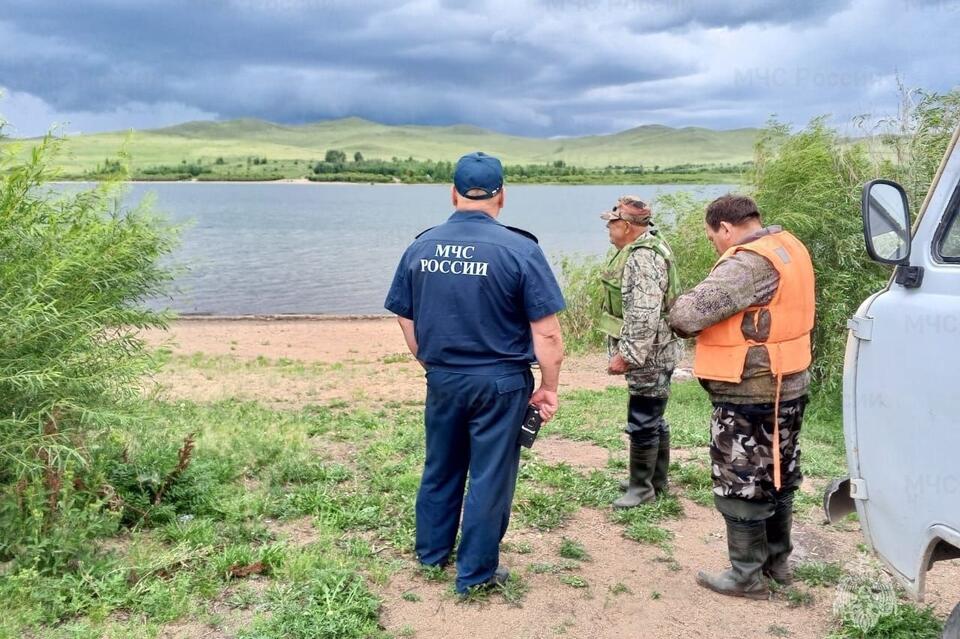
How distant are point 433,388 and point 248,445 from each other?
10.2ft

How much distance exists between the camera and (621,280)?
551 cm

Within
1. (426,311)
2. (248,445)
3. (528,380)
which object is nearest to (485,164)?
(426,311)

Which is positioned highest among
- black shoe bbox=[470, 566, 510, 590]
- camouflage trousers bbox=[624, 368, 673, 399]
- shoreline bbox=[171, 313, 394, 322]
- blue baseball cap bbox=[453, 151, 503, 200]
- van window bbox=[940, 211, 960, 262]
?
blue baseball cap bbox=[453, 151, 503, 200]

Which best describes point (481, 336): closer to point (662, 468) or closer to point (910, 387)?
point (910, 387)

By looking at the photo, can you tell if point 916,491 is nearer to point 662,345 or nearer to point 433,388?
point 433,388

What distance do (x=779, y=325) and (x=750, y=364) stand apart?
24 cm

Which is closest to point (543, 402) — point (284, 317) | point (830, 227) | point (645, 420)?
point (645, 420)

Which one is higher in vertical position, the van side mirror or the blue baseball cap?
the blue baseball cap

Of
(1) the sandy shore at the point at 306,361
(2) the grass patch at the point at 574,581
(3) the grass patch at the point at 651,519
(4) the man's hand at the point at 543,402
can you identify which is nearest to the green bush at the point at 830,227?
(1) the sandy shore at the point at 306,361

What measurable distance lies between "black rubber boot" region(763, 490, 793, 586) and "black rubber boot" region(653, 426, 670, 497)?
1.34m

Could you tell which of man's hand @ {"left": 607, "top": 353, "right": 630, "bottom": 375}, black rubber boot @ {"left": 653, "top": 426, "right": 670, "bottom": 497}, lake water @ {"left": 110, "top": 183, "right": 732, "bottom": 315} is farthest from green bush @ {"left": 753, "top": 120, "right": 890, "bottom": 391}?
man's hand @ {"left": 607, "top": 353, "right": 630, "bottom": 375}

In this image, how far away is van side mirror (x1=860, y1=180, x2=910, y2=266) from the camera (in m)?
3.07

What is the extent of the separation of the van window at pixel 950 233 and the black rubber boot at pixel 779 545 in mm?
2057

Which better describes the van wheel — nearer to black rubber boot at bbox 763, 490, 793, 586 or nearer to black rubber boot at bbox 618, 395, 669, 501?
black rubber boot at bbox 763, 490, 793, 586
